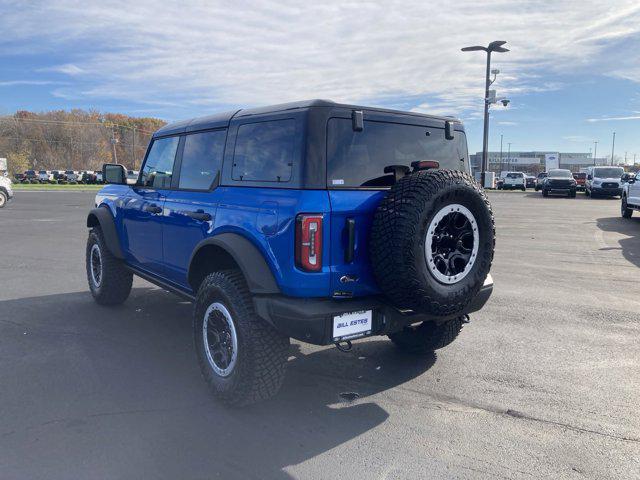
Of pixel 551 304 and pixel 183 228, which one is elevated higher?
pixel 183 228

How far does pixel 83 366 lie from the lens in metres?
4.39

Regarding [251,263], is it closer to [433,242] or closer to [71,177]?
[433,242]

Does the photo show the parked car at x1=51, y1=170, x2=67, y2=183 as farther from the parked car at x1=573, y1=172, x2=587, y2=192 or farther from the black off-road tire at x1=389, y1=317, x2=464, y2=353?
the black off-road tire at x1=389, y1=317, x2=464, y2=353

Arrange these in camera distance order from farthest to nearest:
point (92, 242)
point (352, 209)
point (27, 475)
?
point (92, 242)
point (352, 209)
point (27, 475)

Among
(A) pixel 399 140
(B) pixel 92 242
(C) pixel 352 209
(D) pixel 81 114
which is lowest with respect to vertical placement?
(B) pixel 92 242

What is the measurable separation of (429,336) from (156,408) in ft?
7.44

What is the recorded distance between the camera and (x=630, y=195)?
16.6 metres

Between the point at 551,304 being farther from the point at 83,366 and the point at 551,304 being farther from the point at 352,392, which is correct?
the point at 83,366

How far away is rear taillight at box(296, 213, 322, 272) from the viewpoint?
126 inches

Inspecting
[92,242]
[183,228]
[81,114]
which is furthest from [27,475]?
[81,114]

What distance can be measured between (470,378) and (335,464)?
66.2 inches

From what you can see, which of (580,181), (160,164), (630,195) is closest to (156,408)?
(160,164)

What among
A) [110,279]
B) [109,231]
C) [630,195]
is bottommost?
[110,279]

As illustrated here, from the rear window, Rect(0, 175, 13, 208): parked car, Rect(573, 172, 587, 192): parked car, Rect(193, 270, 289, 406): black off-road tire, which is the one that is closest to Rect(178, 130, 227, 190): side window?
Rect(193, 270, 289, 406): black off-road tire
